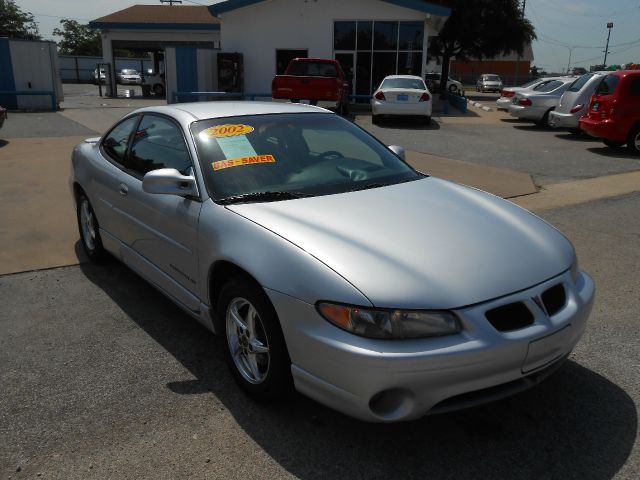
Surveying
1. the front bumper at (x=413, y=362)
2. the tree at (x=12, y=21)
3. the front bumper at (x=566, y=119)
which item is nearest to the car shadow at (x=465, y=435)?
the front bumper at (x=413, y=362)

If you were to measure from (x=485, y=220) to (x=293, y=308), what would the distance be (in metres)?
1.23

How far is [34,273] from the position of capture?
16.7 ft

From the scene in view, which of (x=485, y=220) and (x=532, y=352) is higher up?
(x=485, y=220)

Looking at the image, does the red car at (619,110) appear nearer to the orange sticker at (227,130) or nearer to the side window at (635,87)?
the side window at (635,87)

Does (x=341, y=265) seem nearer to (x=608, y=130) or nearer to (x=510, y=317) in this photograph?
(x=510, y=317)

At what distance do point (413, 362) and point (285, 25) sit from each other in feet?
74.8

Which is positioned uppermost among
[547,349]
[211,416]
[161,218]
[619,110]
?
[619,110]

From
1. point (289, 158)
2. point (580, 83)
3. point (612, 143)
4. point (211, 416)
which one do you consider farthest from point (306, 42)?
point (211, 416)

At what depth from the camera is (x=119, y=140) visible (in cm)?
472

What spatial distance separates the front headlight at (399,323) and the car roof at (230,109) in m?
2.00

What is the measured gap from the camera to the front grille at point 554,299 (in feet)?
8.86

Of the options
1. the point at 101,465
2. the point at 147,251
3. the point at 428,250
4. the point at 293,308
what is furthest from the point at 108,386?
the point at 428,250

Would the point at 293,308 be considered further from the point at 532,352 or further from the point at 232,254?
the point at 532,352

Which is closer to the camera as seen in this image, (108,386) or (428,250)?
(428,250)
